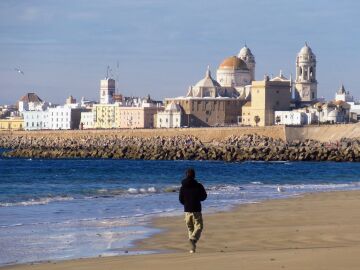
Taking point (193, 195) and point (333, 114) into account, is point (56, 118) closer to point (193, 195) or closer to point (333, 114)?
point (333, 114)

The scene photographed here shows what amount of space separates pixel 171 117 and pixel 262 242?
337 ft

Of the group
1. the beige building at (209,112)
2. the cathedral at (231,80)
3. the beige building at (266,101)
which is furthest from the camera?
the cathedral at (231,80)

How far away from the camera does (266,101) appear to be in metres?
111

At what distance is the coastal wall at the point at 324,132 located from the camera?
8979cm

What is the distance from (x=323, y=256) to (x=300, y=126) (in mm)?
85197

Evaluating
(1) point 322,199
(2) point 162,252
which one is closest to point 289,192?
(1) point 322,199

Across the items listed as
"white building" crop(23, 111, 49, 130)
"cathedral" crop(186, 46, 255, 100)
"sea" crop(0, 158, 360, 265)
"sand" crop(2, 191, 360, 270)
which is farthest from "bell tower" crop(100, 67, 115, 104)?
"sand" crop(2, 191, 360, 270)

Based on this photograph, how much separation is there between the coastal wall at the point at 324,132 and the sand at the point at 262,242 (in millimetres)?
68113

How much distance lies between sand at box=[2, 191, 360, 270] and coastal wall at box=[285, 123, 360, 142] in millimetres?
68113

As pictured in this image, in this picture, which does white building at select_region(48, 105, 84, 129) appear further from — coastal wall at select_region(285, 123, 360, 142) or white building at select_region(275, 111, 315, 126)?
coastal wall at select_region(285, 123, 360, 142)

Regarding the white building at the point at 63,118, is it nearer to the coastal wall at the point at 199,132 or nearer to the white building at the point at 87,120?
the white building at the point at 87,120

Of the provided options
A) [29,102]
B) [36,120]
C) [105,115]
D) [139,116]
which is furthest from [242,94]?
[29,102]

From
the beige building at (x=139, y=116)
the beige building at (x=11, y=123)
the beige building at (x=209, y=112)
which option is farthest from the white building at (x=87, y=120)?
the beige building at (x=209, y=112)

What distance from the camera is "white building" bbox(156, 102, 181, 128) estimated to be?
116 metres
